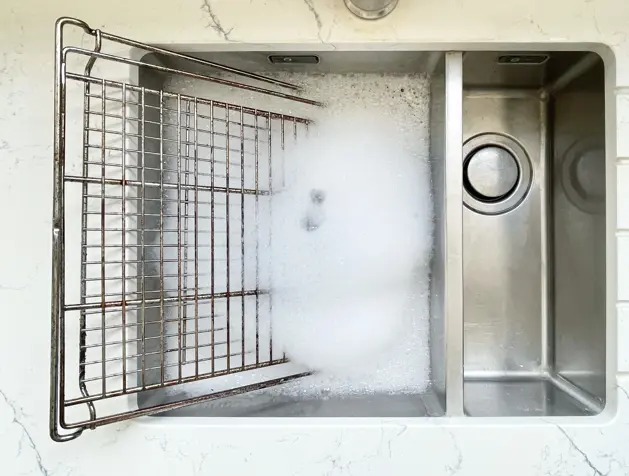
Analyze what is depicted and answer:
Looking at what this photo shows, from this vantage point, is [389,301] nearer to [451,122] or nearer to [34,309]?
[451,122]

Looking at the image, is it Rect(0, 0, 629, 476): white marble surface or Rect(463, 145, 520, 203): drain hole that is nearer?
Rect(0, 0, 629, 476): white marble surface

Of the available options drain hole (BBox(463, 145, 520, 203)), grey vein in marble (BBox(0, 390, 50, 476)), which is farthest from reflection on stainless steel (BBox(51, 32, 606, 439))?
grey vein in marble (BBox(0, 390, 50, 476))

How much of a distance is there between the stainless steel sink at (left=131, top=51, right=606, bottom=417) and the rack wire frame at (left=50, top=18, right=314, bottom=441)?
9 cm

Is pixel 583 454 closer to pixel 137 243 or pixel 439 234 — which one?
pixel 439 234

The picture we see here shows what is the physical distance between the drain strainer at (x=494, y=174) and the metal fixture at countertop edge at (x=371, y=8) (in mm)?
477

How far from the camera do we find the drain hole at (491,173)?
51.2 inches

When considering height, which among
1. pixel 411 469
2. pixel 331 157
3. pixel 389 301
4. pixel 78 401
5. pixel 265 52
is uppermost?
pixel 265 52

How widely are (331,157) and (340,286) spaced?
32cm

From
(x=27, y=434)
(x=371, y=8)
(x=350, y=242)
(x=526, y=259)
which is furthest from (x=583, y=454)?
(x=27, y=434)

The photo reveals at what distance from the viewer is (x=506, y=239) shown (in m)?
1.30

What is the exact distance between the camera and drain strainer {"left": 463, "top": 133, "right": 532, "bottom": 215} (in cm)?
130

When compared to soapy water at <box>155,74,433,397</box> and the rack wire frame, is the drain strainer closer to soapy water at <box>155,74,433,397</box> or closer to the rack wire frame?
soapy water at <box>155,74,433,397</box>

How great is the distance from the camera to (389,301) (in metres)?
1.20

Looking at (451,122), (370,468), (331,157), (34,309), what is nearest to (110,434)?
(34,309)
